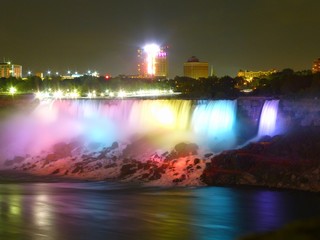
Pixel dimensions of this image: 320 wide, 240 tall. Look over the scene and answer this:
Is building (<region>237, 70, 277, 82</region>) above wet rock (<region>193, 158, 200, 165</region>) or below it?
above

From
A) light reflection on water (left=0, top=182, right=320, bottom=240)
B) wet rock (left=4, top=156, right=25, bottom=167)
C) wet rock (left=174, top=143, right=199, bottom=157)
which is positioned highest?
wet rock (left=174, top=143, right=199, bottom=157)

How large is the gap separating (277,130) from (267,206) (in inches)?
582

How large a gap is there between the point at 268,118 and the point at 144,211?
761 inches

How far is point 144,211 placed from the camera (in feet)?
73.8

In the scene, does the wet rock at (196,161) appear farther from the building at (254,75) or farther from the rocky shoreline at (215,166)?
the building at (254,75)

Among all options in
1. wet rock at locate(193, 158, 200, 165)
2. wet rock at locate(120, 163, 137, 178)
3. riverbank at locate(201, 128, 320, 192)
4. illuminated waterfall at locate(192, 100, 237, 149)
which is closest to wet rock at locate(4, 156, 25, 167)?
wet rock at locate(120, 163, 137, 178)

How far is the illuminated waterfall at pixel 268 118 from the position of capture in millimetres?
38688

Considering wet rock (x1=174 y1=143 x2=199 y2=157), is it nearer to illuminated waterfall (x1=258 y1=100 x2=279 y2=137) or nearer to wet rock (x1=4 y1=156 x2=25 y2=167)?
illuminated waterfall (x1=258 y1=100 x2=279 y2=137)

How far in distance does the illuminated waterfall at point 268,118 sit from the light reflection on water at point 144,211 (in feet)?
33.3

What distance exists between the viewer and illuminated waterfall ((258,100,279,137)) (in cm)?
3869

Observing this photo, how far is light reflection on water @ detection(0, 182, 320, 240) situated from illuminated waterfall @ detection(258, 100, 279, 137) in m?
10.2

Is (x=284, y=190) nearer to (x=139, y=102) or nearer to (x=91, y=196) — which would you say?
(x=91, y=196)

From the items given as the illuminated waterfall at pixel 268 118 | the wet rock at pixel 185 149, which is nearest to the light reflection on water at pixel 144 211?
the wet rock at pixel 185 149

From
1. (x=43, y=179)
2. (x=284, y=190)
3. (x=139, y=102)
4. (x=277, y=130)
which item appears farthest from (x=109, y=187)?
(x=139, y=102)
